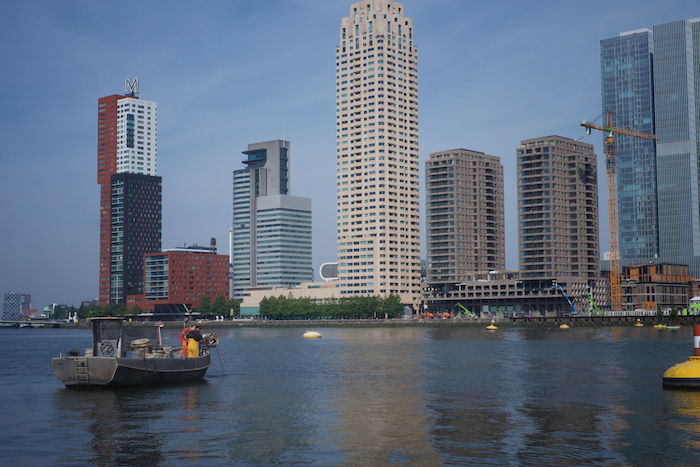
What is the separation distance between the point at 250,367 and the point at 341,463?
58.1 m

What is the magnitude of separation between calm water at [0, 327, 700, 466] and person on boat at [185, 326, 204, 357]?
4485 mm

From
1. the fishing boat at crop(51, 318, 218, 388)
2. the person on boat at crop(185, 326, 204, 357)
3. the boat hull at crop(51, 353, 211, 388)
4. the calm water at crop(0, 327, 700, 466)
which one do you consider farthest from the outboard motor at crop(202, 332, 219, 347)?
the boat hull at crop(51, 353, 211, 388)

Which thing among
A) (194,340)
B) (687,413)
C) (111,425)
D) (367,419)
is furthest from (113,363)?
(687,413)

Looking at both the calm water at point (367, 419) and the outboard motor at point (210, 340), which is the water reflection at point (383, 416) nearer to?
the calm water at point (367, 419)

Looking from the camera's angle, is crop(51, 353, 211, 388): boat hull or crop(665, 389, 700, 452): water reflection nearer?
crop(665, 389, 700, 452): water reflection

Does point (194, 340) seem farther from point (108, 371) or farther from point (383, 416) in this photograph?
point (383, 416)

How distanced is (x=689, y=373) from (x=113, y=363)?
155 ft

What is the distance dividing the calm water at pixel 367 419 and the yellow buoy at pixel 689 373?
132cm

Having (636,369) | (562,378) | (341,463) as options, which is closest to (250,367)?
(562,378)

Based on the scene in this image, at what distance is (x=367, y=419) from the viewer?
46.3 metres

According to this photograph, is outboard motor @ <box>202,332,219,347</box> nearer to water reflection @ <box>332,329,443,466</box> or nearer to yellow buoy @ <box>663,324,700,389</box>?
water reflection @ <box>332,329,443,466</box>

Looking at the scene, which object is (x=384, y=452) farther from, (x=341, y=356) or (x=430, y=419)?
(x=341, y=356)

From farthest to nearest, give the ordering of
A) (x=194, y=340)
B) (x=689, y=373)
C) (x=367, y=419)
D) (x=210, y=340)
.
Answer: (x=210, y=340)
(x=194, y=340)
(x=689, y=373)
(x=367, y=419)

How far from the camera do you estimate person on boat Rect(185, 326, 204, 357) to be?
231ft
